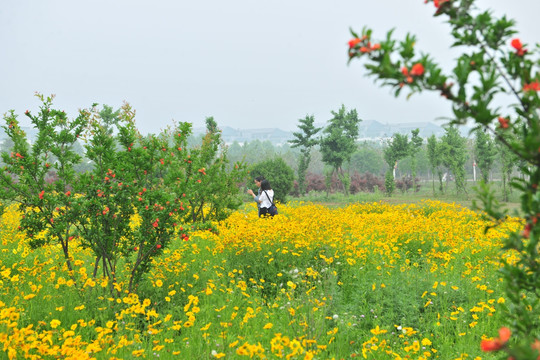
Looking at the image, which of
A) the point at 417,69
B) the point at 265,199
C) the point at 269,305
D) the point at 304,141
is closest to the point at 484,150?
the point at 304,141

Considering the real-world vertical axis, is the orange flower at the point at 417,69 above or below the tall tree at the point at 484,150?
below

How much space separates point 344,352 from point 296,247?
2.23 m

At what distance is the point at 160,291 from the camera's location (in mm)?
5121

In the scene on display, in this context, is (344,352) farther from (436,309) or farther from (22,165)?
(22,165)

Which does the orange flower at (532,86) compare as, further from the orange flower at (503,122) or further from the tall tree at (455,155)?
the tall tree at (455,155)

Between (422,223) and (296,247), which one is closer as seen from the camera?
(296,247)

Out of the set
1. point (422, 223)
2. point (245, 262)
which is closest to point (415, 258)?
point (422, 223)

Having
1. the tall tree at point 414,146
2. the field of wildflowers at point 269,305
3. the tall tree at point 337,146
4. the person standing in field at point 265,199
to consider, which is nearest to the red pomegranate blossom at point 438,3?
the field of wildflowers at point 269,305

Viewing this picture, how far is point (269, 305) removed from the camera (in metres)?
4.47

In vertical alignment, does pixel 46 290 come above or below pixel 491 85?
below

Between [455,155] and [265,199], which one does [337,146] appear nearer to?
[455,155]

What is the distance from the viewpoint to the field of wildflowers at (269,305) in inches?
133

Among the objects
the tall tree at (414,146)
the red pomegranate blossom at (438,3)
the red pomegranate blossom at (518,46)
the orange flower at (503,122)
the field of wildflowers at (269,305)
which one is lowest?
the field of wildflowers at (269,305)

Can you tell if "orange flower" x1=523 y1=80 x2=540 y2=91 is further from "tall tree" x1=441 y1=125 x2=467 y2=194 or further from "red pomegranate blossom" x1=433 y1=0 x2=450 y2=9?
"tall tree" x1=441 y1=125 x2=467 y2=194
